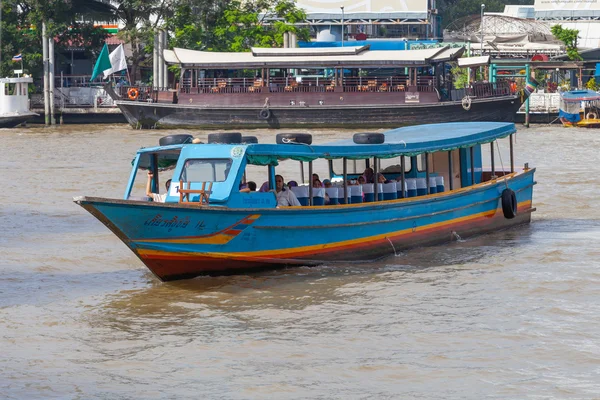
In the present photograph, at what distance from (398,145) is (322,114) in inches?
1006

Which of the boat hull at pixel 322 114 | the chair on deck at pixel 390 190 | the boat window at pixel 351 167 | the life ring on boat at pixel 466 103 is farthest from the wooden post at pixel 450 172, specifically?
the life ring on boat at pixel 466 103

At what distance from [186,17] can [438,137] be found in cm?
3441

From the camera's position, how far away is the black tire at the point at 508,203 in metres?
18.4

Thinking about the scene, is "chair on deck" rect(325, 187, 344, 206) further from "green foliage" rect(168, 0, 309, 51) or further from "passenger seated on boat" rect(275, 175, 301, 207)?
"green foliage" rect(168, 0, 309, 51)

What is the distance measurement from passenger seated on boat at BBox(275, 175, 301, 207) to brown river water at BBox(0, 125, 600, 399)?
1004mm

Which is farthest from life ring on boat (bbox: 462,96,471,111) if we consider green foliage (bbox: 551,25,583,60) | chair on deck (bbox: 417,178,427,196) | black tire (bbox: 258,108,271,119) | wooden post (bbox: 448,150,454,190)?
chair on deck (bbox: 417,178,427,196)

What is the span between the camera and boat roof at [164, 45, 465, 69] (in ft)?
138

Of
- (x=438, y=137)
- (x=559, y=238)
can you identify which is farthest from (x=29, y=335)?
(x=559, y=238)

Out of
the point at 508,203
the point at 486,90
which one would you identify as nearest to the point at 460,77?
the point at 486,90

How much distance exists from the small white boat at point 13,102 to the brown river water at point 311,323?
80.6 ft

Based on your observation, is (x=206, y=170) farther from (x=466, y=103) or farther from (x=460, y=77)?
(x=460, y=77)

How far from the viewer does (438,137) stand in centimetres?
1739

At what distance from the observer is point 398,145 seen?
16.0 m

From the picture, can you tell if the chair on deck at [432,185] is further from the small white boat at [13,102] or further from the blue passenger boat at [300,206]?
the small white boat at [13,102]
